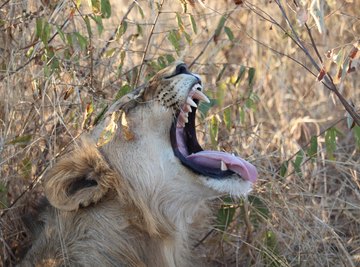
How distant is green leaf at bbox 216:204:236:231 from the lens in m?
4.94

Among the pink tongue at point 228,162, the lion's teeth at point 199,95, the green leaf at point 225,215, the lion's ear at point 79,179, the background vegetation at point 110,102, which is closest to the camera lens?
the lion's ear at point 79,179

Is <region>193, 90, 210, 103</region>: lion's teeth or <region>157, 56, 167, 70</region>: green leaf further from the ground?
<region>193, 90, 210, 103</region>: lion's teeth

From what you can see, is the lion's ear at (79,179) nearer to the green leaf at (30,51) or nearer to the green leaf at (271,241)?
the green leaf at (30,51)

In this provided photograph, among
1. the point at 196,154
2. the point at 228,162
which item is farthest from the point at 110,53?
Result: the point at 228,162

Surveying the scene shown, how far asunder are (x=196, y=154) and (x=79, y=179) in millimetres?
573

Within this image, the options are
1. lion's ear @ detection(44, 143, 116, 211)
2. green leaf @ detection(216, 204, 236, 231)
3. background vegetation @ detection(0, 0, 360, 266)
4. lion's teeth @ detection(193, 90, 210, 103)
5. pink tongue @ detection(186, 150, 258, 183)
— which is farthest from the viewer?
green leaf @ detection(216, 204, 236, 231)

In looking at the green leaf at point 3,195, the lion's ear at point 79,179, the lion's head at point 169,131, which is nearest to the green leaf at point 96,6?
the lion's head at point 169,131

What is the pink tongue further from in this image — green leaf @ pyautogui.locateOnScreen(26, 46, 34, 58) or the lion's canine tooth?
green leaf @ pyautogui.locateOnScreen(26, 46, 34, 58)

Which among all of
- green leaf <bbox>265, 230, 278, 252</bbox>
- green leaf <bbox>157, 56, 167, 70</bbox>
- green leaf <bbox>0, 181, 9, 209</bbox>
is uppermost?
green leaf <bbox>157, 56, 167, 70</bbox>

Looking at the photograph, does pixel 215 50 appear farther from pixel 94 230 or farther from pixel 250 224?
pixel 94 230

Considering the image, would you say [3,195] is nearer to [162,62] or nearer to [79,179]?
[79,179]

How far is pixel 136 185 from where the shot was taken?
163 inches

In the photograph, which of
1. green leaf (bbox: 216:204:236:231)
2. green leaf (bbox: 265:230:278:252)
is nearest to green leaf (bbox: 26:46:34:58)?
green leaf (bbox: 216:204:236:231)

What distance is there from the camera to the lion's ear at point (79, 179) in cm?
398
